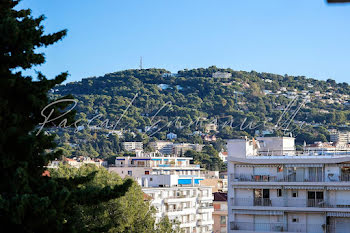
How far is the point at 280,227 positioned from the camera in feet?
144

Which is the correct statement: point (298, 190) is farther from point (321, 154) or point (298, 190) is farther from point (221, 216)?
point (221, 216)

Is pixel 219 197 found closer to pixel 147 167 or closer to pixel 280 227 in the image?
pixel 147 167

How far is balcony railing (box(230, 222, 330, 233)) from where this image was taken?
1686 inches

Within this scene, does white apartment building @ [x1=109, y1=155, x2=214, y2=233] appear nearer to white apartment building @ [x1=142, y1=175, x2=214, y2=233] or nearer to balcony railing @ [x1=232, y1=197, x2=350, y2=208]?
white apartment building @ [x1=142, y1=175, x2=214, y2=233]

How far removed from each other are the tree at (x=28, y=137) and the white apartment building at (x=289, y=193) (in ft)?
72.6

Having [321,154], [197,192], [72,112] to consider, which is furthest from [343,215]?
[197,192]

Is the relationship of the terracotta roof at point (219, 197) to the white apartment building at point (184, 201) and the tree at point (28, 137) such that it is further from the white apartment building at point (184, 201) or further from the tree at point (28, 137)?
the tree at point (28, 137)

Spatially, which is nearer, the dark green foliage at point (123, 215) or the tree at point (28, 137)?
the tree at point (28, 137)

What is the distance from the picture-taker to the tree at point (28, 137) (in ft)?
67.1

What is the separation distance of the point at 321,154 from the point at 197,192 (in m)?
44.8

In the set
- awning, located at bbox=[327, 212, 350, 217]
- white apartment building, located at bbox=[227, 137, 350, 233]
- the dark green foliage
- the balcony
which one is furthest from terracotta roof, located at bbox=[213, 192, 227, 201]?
awning, located at bbox=[327, 212, 350, 217]

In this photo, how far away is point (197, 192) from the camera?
3647 inches

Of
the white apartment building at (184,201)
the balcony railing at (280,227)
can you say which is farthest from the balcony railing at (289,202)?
the white apartment building at (184,201)

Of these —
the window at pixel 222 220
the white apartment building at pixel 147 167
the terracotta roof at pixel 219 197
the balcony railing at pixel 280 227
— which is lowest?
the balcony railing at pixel 280 227
